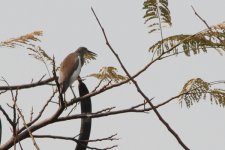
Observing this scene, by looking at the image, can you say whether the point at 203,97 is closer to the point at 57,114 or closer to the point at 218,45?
the point at 218,45

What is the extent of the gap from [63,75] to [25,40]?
1.27 meters

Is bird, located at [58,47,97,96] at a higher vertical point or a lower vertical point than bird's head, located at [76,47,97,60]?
lower

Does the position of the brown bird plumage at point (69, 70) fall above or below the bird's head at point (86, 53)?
below

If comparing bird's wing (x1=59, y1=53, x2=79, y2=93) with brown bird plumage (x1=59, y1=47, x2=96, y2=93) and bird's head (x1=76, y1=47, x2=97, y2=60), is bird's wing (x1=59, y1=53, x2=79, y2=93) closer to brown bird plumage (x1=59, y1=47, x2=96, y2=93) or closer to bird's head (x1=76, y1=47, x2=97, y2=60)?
brown bird plumage (x1=59, y1=47, x2=96, y2=93)

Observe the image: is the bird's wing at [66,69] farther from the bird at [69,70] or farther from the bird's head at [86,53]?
the bird's head at [86,53]

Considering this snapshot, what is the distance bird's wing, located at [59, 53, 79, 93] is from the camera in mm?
5743

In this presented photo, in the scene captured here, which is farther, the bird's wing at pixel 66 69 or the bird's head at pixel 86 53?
the bird's head at pixel 86 53

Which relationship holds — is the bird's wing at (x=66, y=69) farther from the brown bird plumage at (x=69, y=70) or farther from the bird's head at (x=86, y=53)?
the bird's head at (x=86, y=53)

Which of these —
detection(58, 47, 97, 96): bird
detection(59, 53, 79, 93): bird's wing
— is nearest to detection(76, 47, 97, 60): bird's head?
detection(58, 47, 97, 96): bird

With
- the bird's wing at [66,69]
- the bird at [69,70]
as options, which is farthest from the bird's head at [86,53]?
the bird's wing at [66,69]

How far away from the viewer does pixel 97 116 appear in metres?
4.91

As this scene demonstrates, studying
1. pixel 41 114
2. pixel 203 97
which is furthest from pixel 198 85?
pixel 41 114

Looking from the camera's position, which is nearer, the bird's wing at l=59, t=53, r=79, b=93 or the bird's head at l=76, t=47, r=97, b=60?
the bird's wing at l=59, t=53, r=79, b=93

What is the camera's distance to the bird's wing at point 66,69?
5.74 meters
